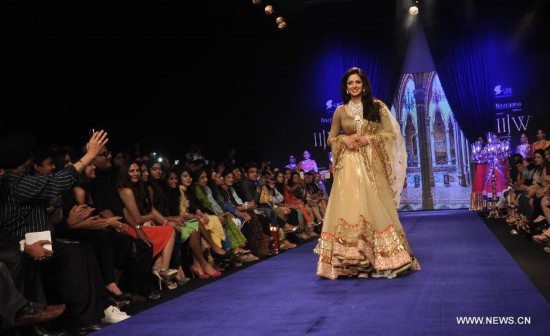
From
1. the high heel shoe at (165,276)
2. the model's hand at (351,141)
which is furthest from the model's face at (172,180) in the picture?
the model's hand at (351,141)

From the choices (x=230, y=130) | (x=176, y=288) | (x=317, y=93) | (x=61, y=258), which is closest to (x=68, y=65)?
(x=176, y=288)

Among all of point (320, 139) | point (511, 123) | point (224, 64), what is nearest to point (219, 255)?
point (224, 64)

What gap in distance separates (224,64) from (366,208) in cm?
655

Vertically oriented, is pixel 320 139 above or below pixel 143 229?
above

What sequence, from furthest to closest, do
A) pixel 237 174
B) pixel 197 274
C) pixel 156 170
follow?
pixel 237 174, pixel 156 170, pixel 197 274

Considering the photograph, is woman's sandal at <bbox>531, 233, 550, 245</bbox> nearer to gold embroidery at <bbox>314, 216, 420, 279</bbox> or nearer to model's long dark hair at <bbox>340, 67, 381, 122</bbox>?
gold embroidery at <bbox>314, 216, 420, 279</bbox>

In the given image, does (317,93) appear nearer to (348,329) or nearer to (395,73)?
(395,73)

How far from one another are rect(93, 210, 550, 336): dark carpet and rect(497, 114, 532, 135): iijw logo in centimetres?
814

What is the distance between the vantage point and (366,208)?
14.7ft

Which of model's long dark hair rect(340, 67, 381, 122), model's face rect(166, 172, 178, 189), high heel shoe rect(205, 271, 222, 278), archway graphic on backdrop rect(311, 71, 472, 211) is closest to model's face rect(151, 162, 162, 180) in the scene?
model's face rect(166, 172, 178, 189)

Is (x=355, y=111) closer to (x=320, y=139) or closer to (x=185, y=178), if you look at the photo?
(x=185, y=178)

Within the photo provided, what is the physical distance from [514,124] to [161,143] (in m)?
7.29

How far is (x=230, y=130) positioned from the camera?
12.1 meters

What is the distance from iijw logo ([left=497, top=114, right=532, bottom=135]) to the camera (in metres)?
12.6
